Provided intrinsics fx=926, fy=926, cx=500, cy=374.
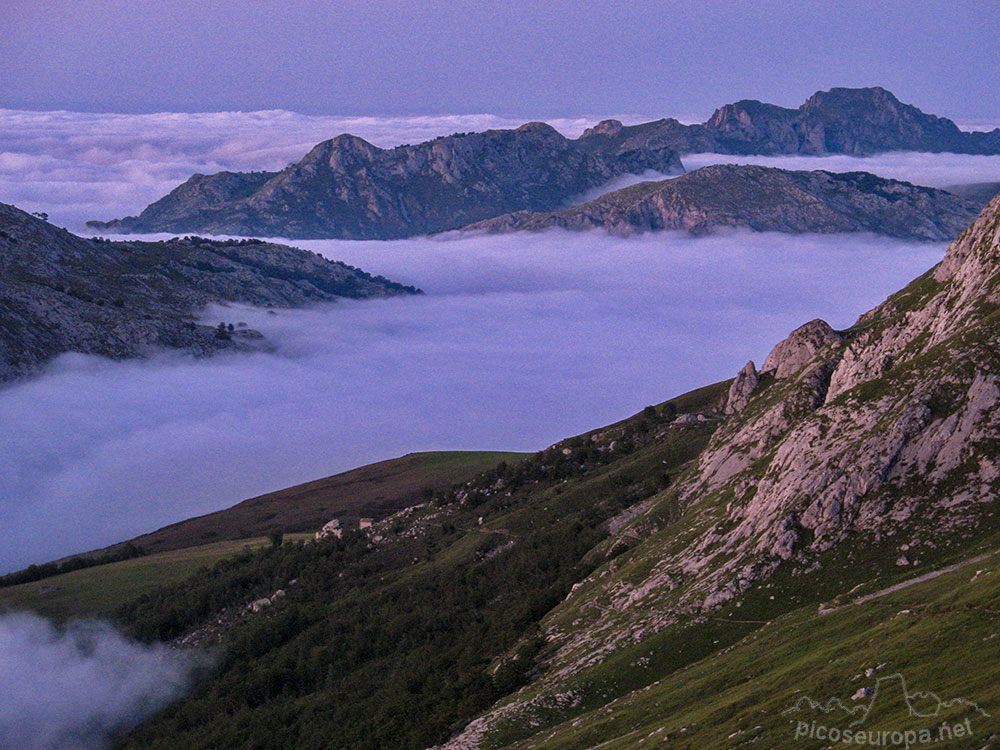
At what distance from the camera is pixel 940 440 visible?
78188mm

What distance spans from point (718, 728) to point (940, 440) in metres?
37.1

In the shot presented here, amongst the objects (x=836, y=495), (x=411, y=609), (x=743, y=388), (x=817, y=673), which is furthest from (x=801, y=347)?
(x=817, y=673)

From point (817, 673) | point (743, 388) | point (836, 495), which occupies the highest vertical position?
point (743, 388)

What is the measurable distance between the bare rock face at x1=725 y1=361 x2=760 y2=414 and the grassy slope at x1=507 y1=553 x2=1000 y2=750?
80885 millimetres

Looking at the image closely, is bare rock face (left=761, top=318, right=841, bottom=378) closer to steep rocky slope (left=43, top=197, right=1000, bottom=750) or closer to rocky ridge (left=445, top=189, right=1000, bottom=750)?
steep rocky slope (left=43, top=197, right=1000, bottom=750)

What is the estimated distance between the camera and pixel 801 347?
13962 cm

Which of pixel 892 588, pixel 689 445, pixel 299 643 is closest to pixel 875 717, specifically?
pixel 892 588

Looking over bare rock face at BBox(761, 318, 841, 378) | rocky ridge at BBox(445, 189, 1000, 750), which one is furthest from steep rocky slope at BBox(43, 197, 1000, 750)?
bare rock face at BBox(761, 318, 841, 378)

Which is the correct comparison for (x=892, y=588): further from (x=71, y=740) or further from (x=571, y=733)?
(x=71, y=740)

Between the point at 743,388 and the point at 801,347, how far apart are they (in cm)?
1670

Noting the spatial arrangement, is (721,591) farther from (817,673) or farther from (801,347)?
(801,347)

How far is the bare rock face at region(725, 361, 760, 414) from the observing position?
15038 centimetres

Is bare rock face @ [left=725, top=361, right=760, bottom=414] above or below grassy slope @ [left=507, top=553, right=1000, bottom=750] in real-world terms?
above

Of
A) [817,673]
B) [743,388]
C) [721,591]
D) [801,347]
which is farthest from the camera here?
[743,388]
